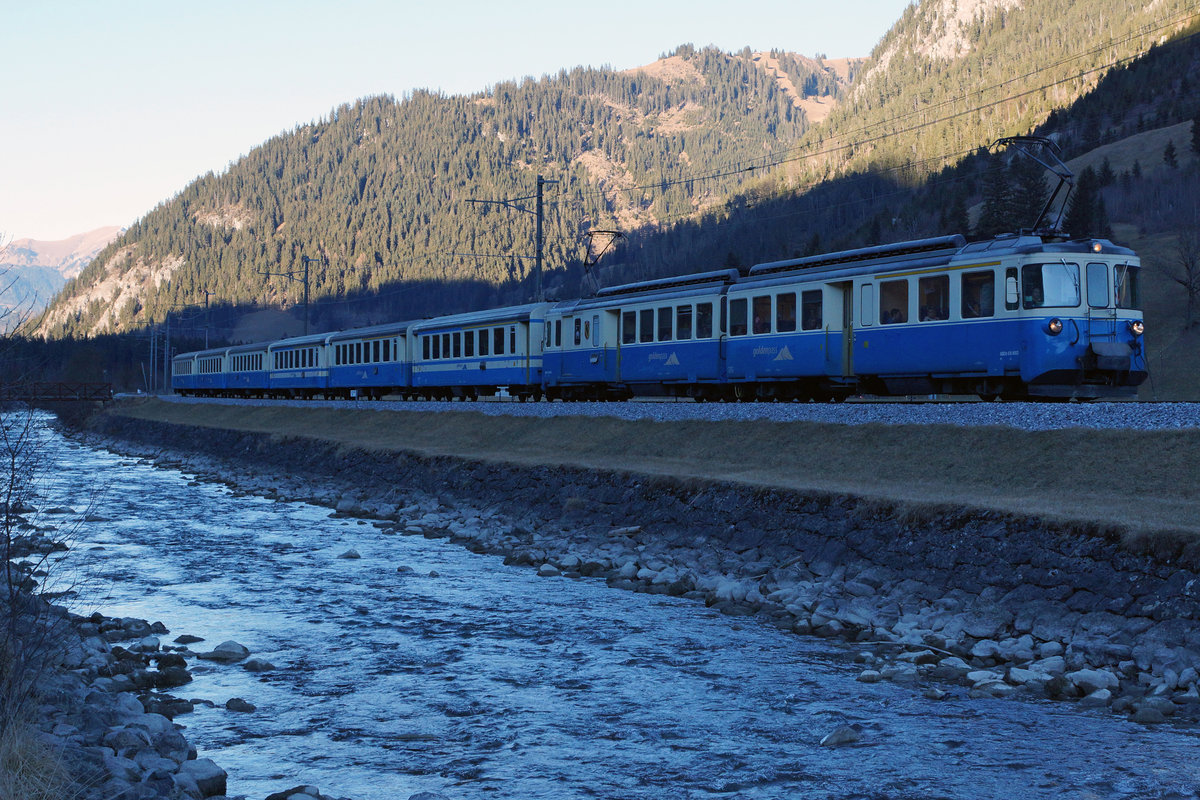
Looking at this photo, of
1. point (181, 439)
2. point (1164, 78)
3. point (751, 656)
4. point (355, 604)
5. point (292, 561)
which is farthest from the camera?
point (1164, 78)

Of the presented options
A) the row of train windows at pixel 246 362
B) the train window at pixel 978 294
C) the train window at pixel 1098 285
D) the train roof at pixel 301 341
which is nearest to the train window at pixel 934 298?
the train window at pixel 978 294

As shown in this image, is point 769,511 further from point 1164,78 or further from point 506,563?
point 1164,78

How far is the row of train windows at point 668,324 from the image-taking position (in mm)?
28703

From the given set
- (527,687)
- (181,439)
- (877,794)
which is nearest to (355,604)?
(527,687)

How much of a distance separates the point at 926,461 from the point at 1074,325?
14.5 feet

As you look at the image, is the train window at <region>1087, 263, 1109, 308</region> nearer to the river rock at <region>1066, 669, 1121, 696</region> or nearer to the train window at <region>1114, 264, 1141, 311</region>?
the train window at <region>1114, 264, 1141, 311</region>

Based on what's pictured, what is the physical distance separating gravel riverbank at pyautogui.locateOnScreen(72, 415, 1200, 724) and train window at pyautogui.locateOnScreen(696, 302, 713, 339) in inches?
238

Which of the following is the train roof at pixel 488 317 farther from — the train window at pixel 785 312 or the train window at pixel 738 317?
the train window at pixel 785 312

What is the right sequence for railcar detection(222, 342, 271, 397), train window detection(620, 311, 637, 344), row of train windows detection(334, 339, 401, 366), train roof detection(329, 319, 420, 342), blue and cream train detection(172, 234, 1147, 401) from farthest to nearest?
railcar detection(222, 342, 271, 397)
row of train windows detection(334, 339, 401, 366)
train roof detection(329, 319, 420, 342)
train window detection(620, 311, 637, 344)
blue and cream train detection(172, 234, 1147, 401)

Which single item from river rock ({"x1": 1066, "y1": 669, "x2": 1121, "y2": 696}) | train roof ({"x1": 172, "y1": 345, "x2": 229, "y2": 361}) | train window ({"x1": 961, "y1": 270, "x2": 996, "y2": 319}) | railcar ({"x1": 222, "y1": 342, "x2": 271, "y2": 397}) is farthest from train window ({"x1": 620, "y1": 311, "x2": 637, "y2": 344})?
train roof ({"x1": 172, "y1": 345, "x2": 229, "y2": 361})

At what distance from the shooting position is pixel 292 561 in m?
19.8

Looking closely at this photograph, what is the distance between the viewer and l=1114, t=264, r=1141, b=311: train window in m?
21.2

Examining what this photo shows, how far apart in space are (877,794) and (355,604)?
9244 millimetres

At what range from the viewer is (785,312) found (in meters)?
26.2
